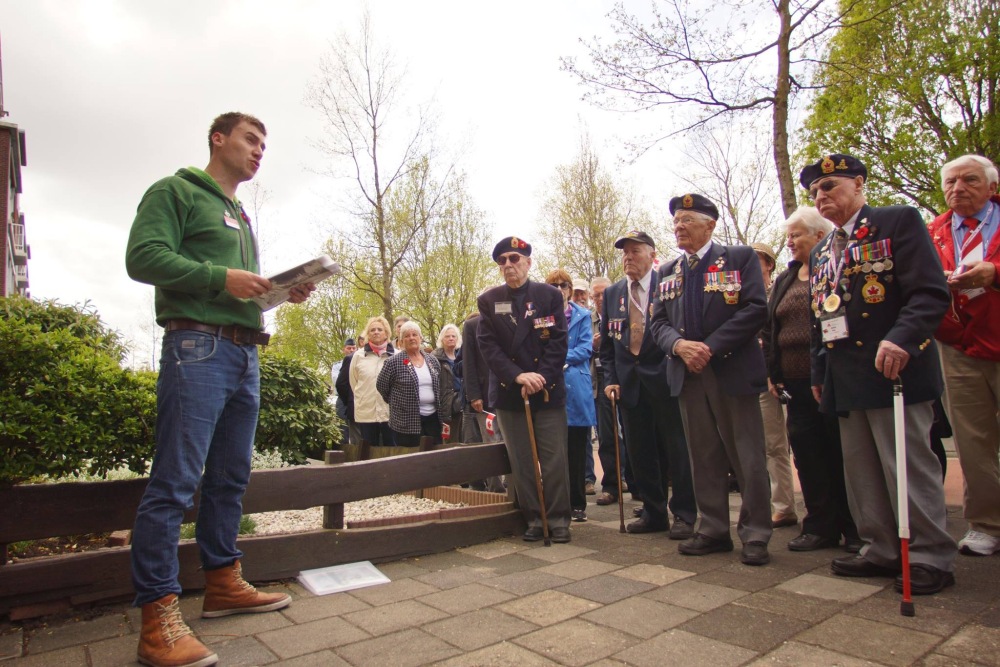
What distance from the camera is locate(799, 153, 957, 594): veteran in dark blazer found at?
312cm

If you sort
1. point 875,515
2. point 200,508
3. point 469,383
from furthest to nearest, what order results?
point 469,383, point 875,515, point 200,508

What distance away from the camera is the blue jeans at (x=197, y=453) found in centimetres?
262

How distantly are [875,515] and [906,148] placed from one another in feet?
54.4

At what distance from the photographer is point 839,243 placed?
3.56 m

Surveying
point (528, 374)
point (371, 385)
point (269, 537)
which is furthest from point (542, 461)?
point (371, 385)

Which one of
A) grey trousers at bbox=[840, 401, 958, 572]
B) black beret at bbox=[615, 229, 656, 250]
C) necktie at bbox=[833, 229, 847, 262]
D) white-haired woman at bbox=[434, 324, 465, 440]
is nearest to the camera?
grey trousers at bbox=[840, 401, 958, 572]

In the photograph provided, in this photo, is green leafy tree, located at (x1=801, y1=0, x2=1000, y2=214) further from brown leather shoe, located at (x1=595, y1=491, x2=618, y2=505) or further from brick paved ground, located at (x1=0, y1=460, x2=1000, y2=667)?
brick paved ground, located at (x1=0, y1=460, x2=1000, y2=667)

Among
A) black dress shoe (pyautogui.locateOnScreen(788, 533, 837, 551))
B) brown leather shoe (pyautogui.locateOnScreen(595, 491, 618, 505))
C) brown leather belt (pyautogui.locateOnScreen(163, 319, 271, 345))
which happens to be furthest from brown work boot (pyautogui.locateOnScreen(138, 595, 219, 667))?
brown leather shoe (pyautogui.locateOnScreen(595, 491, 618, 505))

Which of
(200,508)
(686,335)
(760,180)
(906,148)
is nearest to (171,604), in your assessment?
(200,508)

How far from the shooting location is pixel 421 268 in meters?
24.6

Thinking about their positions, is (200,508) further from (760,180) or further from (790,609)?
(760,180)

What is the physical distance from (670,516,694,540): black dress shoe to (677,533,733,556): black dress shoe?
31 cm

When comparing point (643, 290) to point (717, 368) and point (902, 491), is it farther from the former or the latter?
point (902, 491)

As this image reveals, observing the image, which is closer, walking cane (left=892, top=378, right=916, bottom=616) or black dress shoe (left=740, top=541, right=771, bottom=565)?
walking cane (left=892, top=378, right=916, bottom=616)
